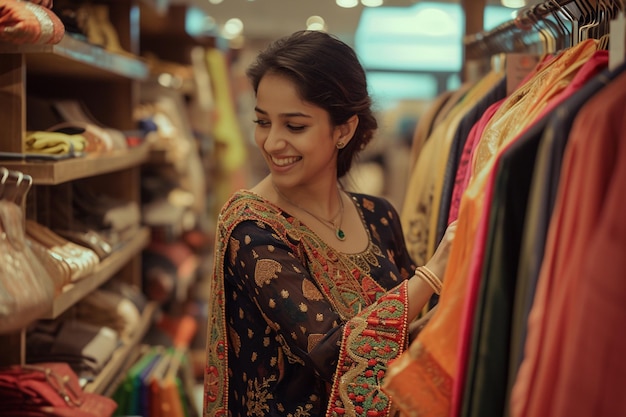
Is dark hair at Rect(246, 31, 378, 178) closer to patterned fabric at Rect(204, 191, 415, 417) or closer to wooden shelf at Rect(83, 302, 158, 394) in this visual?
patterned fabric at Rect(204, 191, 415, 417)

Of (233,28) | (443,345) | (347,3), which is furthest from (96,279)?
(233,28)

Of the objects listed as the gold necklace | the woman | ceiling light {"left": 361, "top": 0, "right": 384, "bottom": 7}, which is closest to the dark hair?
the woman

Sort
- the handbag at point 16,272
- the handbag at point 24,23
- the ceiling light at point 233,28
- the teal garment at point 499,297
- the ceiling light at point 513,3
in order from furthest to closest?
the ceiling light at point 233,28 → the ceiling light at point 513,3 → the handbag at point 24,23 → the handbag at point 16,272 → the teal garment at point 499,297

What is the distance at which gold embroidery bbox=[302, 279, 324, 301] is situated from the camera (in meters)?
1.65

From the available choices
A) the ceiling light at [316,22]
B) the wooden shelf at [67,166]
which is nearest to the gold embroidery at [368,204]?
the wooden shelf at [67,166]

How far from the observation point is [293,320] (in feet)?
5.35

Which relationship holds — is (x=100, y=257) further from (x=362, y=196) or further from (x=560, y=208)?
(x=560, y=208)

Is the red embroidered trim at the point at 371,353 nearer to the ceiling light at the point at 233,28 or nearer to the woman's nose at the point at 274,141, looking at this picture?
the woman's nose at the point at 274,141

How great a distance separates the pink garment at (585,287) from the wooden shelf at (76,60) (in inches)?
52.6

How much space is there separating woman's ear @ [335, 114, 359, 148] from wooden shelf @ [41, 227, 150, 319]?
79cm

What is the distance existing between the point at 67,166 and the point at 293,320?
817mm

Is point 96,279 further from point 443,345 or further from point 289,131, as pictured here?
point 443,345

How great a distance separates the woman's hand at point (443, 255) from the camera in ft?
4.90

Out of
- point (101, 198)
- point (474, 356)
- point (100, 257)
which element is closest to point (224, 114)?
point (101, 198)
